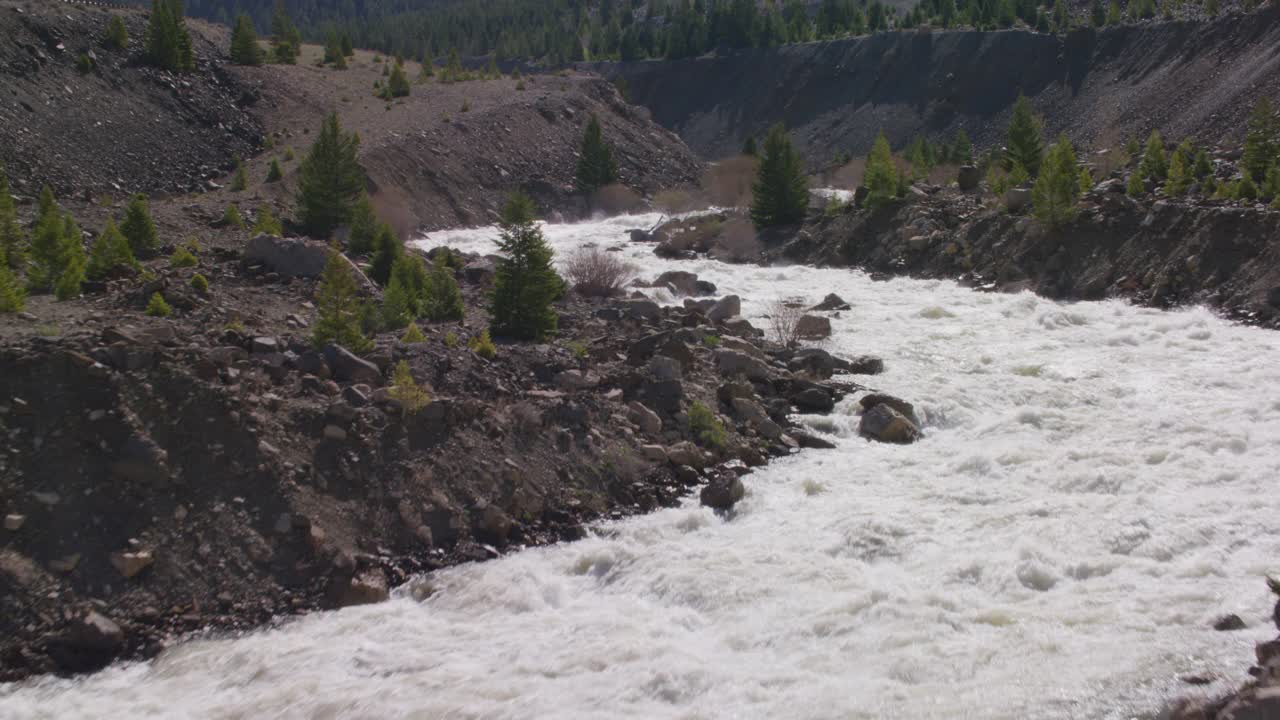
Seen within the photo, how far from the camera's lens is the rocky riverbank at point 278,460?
1268 cm

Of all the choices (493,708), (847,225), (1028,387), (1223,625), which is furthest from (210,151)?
(1223,625)

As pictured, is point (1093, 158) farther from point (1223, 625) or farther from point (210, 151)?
point (1223, 625)

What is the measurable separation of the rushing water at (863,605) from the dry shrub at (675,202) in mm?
43222

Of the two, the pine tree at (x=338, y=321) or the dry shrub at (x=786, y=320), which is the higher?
the pine tree at (x=338, y=321)

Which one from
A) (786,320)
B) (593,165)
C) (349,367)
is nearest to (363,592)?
(349,367)

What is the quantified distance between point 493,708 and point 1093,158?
2281 inches

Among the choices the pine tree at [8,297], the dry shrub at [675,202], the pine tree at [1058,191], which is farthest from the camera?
the dry shrub at [675,202]

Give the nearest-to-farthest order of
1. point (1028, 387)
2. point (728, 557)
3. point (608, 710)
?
point (608, 710) → point (728, 557) → point (1028, 387)

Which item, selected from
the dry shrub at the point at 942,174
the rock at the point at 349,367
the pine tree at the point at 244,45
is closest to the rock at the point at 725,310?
the rock at the point at 349,367

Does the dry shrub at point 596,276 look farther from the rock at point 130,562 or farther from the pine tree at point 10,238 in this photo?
the rock at point 130,562

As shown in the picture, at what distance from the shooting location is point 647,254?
46344 millimetres

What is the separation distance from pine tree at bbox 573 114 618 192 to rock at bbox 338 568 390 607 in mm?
49854

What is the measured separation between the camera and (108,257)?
21953mm

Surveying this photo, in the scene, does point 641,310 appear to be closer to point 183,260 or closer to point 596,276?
point 596,276
